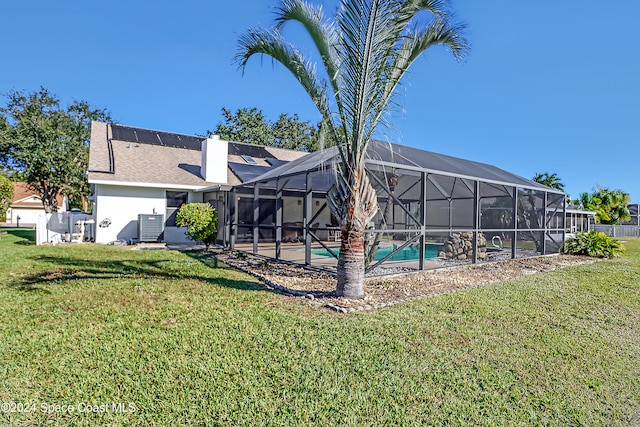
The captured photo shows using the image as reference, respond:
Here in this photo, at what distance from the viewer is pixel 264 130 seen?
3578 cm

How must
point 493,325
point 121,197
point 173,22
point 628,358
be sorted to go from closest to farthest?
point 628,358 → point 493,325 → point 173,22 → point 121,197

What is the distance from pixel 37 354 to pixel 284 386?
2.60 meters

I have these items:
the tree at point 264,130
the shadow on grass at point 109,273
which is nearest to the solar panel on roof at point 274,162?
the shadow on grass at point 109,273

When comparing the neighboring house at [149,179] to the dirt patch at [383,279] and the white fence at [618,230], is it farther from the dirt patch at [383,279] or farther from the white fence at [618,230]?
the white fence at [618,230]

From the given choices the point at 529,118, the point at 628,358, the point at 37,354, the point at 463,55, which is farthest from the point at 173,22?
the point at 529,118

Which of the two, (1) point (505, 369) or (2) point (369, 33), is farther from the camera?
(2) point (369, 33)

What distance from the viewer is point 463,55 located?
594 centimetres

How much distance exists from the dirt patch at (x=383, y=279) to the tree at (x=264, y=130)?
85.4ft

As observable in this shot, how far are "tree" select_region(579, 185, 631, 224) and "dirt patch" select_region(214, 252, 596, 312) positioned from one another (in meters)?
24.6

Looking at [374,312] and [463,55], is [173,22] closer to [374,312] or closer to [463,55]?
[463,55]

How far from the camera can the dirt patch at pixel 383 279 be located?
585 centimetres

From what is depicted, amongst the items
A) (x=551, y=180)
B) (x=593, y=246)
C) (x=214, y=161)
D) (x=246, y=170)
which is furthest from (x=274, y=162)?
(x=551, y=180)

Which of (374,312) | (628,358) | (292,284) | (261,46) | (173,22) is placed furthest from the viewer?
(173,22)

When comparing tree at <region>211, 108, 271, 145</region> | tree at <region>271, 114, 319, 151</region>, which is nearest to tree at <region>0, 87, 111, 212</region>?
tree at <region>211, 108, 271, 145</region>
